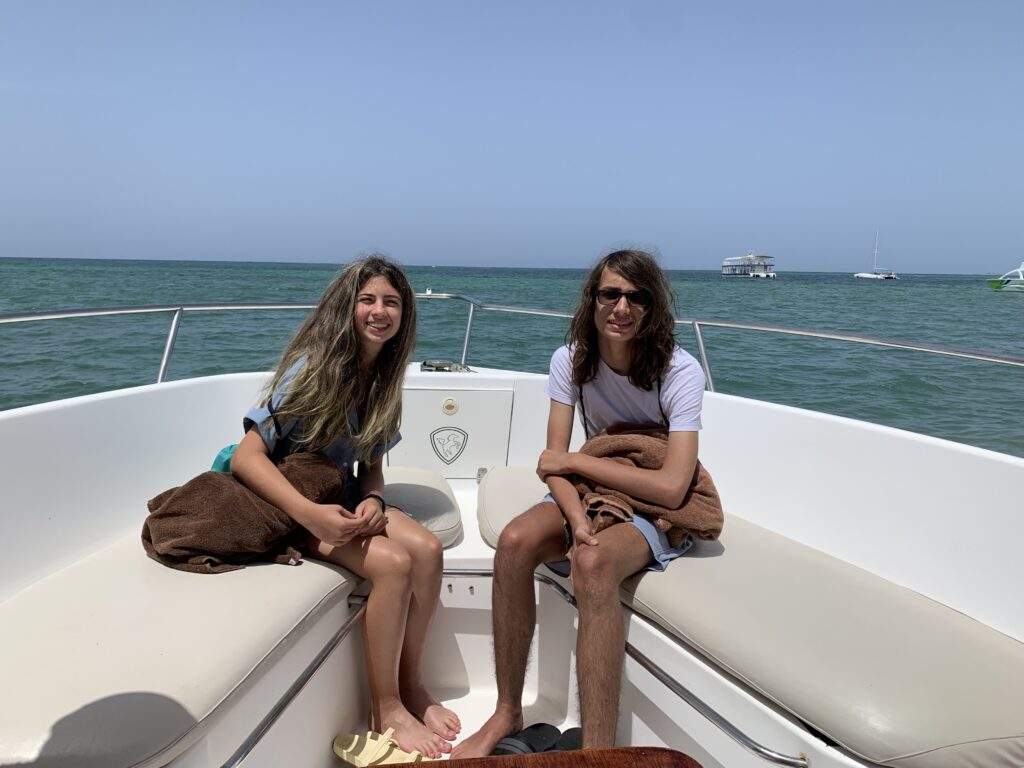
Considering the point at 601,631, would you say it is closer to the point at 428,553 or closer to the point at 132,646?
the point at 428,553

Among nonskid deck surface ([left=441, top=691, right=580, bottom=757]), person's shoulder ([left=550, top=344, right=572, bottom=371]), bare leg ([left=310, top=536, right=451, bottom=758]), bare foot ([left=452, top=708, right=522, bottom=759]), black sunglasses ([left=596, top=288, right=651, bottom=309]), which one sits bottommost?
nonskid deck surface ([left=441, top=691, right=580, bottom=757])

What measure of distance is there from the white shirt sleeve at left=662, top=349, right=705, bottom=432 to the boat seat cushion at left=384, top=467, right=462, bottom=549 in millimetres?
774

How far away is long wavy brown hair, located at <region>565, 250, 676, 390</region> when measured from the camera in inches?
77.0

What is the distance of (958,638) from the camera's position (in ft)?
4.80

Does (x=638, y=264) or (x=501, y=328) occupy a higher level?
(x=638, y=264)

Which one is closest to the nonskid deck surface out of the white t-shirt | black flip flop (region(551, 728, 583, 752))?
black flip flop (region(551, 728, 583, 752))

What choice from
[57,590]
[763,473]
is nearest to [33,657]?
[57,590]

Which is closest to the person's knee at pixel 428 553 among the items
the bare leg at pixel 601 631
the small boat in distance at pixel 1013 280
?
the bare leg at pixel 601 631

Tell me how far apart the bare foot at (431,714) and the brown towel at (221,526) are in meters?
0.54

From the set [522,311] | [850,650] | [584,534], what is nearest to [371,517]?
[584,534]

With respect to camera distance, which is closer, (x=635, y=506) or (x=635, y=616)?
(x=635, y=616)

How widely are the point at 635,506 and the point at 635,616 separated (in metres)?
0.29

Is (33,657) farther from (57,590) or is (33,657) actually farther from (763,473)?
(763,473)

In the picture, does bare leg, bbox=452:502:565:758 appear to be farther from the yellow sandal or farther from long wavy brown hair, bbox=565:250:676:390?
long wavy brown hair, bbox=565:250:676:390
